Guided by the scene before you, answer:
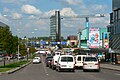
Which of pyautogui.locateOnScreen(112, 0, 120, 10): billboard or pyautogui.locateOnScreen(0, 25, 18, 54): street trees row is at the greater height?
pyautogui.locateOnScreen(112, 0, 120, 10): billboard

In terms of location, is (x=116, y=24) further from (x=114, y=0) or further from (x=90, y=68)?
(x=90, y=68)

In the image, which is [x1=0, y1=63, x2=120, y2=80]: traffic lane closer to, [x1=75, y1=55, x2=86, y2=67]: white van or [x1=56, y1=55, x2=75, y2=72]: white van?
[x1=56, y1=55, x2=75, y2=72]: white van

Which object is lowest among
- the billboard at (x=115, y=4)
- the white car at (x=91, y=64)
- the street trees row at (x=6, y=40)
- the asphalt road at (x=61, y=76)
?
the asphalt road at (x=61, y=76)

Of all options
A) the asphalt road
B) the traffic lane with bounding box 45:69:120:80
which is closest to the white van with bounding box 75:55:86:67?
the asphalt road

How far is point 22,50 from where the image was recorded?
10525cm

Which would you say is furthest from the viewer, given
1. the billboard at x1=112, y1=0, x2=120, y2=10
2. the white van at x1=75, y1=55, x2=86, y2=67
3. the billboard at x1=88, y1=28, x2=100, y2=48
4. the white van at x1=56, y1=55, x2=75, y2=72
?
the billboard at x1=88, y1=28, x2=100, y2=48

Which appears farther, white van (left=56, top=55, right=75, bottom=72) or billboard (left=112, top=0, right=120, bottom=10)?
billboard (left=112, top=0, right=120, bottom=10)

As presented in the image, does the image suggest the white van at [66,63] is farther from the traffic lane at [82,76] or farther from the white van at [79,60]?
the white van at [79,60]

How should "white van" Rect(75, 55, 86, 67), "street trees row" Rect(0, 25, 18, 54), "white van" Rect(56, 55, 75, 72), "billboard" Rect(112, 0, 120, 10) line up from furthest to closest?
"billboard" Rect(112, 0, 120, 10) < "street trees row" Rect(0, 25, 18, 54) < "white van" Rect(75, 55, 86, 67) < "white van" Rect(56, 55, 75, 72)

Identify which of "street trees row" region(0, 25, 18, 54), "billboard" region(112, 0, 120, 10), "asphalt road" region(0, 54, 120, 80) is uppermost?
"billboard" region(112, 0, 120, 10)

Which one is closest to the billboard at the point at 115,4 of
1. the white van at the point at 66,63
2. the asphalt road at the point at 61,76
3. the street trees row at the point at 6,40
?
the street trees row at the point at 6,40

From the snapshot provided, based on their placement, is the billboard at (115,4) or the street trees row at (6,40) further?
the billboard at (115,4)

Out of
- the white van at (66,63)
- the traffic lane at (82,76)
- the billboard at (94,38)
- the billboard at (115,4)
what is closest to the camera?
the traffic lane at (82,76)

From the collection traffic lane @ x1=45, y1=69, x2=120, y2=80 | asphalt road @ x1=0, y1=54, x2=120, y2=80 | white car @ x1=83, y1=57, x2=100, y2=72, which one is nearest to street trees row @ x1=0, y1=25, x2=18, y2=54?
white car @ x1=83, y1=57, x2=100, y2=72
